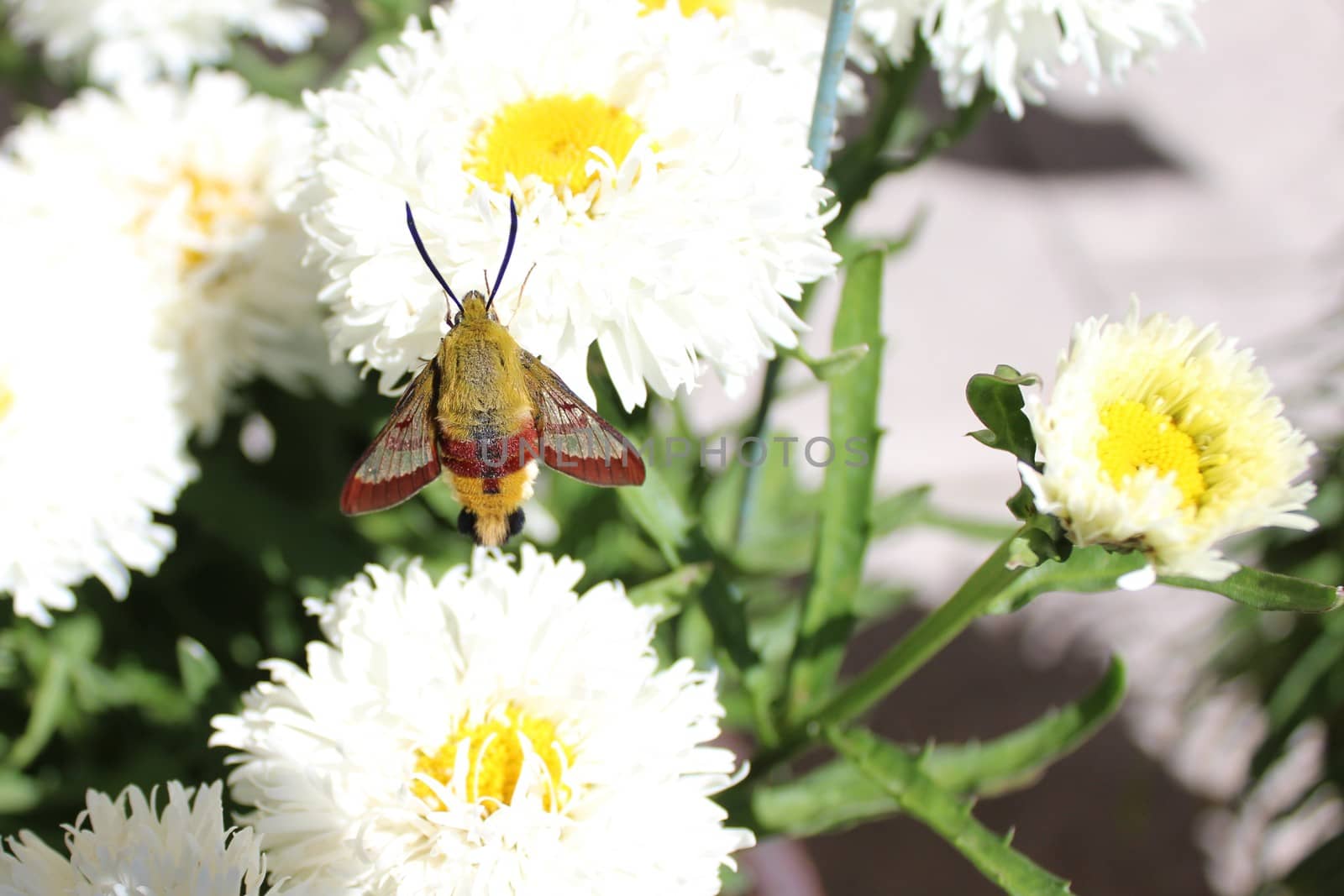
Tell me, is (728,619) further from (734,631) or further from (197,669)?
(197,669)

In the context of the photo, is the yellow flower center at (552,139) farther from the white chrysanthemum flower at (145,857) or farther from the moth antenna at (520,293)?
the white chrysanthemum flower at (145,857)

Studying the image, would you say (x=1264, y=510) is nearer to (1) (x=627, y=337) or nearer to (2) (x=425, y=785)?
(1) (x=627, y=337)

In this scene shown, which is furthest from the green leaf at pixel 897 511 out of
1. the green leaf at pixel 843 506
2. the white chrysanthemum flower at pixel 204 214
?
the white chrysanthemum flower at pixel 204 214

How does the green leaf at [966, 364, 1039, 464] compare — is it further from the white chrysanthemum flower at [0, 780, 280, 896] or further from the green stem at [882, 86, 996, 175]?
the white chrysanthemum flower at [0, 780, 280, 896]

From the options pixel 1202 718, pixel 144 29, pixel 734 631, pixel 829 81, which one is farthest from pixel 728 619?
pixel 1202 718

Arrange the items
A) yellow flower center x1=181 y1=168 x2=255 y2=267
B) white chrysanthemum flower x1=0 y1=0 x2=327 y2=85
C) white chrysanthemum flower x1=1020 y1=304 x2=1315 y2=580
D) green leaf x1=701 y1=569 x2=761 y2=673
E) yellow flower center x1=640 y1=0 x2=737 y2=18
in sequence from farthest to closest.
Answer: white chrysanthemum flower x1=0 y1=0 x2=327 y2=85 < yellow flower center x1=181 y1=168 x2=255 y2=267 < yellow flower center x1=640 y1=0 x2=737 y2=18 < green leaf x1=701 y1=569 x2=761 y2=673 < white chrysanthemum flower x1=1020 y1=304 x2=1315 y2=580

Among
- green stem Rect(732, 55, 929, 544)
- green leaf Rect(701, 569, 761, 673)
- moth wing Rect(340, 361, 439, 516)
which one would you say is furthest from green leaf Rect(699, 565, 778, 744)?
moth wing Rect(340, 361, 439, 516)
